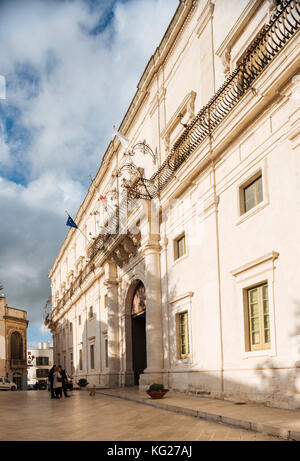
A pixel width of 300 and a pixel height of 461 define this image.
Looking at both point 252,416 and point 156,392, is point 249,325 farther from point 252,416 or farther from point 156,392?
point 252,416

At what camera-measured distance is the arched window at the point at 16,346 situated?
62.3 meters

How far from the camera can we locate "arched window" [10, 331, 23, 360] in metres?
62.3

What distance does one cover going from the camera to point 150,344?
19562 millimetres

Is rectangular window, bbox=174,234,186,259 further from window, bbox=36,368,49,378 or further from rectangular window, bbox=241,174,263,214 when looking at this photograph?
window, bbox=36,368,49,378

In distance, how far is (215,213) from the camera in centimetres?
1515

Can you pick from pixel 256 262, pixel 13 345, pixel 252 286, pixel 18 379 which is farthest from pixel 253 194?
→ pixel 18 379

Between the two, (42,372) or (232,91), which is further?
(42,372)

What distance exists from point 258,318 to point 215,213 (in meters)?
3.57

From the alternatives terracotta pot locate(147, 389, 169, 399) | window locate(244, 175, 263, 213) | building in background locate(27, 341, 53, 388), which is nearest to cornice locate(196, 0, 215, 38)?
window locate(244, 175, 263, 213)

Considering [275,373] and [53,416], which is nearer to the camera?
[275,373]

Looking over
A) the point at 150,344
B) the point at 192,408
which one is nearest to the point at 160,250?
the point at 150,344
